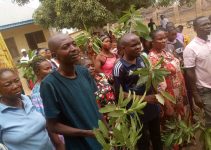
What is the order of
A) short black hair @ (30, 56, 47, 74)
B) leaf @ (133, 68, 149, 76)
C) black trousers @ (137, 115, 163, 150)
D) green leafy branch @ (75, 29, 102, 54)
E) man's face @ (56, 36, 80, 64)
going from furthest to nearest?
green leafy branch @ (75, 29, 102, 54)
short black hair @ (30, 56, 47, 74)
black trousers @ (137, 115, 163, 150)
leaf @ (133, 68, 149, 76)
man's face @ (56, 36, 80, 64)

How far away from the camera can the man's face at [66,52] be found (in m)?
2.19

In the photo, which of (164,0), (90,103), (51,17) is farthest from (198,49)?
(51,17)

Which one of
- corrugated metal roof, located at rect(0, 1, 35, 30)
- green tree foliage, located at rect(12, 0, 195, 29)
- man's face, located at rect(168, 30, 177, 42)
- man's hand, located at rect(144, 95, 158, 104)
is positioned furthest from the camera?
corrugated metal roof, located at rect(0, 1, 35, 30)

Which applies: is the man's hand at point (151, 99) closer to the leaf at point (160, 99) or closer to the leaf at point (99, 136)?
the leaf at point (160, 99)

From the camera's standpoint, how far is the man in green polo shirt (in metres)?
2.12

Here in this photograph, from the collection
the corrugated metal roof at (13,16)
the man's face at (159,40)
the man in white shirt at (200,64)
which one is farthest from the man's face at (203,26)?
the corrugated metal roof at (13,16)

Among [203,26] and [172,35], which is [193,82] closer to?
[203,26]

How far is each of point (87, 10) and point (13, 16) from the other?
10.1 m

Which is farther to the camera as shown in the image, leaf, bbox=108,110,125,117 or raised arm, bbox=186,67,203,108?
raised arm, bbox=186,67,203,108

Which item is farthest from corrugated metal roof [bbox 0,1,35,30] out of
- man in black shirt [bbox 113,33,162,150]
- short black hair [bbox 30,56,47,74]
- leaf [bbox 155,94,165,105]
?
leaf [bbox 155,94,165,105]

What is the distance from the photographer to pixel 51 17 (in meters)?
12.7

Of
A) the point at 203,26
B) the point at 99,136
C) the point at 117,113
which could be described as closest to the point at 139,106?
the point at 117,113

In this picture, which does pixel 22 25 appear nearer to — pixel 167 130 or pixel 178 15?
pixel 178 15

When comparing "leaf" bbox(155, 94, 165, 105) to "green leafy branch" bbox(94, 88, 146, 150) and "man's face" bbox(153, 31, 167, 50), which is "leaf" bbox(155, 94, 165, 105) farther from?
"man's face" bbox(153, 31, 167, 50)
